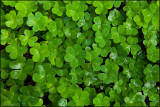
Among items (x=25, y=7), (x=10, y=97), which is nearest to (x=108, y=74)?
(x=10, y=97)

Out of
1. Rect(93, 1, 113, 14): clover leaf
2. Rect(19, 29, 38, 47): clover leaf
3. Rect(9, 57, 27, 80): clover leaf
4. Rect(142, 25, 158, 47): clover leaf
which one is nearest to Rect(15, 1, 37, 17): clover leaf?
Rect(19, 29, 38, 47): clover leaf

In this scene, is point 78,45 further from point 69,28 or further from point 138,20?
point 138,20

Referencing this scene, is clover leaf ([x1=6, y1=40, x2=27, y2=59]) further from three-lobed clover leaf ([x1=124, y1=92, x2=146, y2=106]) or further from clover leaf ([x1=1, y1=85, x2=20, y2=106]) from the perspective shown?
three-lobed clover leaf ([x1=124, y1=92, x2=146, y2=106])

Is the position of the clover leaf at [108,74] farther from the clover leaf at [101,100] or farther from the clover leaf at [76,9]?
the clover leaf at [76,9]

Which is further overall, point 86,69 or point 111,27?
point 111,27

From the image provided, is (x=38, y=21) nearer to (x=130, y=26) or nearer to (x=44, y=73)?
(x=44, y=73)

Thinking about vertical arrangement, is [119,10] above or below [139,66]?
above

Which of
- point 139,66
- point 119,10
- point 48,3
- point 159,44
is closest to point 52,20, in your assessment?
point 48,3
